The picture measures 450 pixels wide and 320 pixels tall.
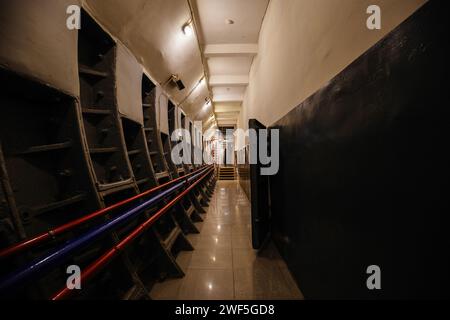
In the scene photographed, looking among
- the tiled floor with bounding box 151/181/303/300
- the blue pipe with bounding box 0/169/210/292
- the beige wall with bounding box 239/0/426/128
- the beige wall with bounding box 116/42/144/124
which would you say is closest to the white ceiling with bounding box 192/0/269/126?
the beige wall with bounding box 239/0/426/128

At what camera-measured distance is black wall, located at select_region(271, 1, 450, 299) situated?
2.13ft

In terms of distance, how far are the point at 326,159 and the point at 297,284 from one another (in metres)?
1.36

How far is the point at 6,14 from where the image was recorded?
39.1 inches

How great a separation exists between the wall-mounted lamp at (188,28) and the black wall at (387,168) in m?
2.59

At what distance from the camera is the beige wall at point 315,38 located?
991 mm

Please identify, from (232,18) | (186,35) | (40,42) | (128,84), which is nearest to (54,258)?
(40,42)

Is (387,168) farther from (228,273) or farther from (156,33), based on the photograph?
(156,33)

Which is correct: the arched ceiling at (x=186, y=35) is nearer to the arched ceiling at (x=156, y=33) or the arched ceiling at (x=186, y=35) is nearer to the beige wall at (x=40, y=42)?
the arched ceiling at (x=156, y=33)

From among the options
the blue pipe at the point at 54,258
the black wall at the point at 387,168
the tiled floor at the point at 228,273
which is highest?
the black wall at the point at 387,168

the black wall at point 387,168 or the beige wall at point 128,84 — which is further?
the beige wall at point 128,84

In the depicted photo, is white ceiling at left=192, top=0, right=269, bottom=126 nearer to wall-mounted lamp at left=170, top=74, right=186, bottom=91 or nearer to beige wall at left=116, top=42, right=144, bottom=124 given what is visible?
wall-mounted lamp at left=170, top=74, right=186, bottom=91

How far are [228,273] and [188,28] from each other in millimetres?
3678

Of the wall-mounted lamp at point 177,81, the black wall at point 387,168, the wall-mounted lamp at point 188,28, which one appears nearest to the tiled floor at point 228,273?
the black wall at point 387,168
